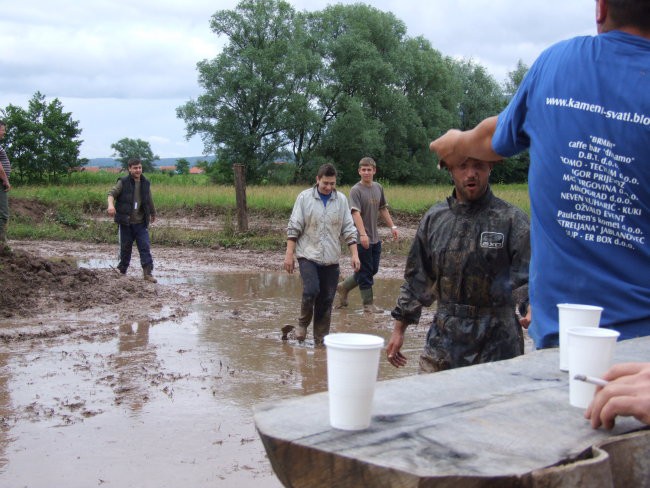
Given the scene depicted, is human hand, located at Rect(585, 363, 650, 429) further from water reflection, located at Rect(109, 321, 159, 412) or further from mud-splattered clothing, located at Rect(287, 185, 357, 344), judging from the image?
mud-splattered clothing, located at Rect(287, 185, 357, 344)

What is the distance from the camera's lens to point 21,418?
18.8 feet

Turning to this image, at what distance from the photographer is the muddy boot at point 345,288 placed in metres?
10.9

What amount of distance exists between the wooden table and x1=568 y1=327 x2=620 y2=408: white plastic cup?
11 cm

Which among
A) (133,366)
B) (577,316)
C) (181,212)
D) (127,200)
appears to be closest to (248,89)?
(181,212)

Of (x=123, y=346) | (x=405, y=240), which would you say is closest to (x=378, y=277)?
(x=405, y=240)

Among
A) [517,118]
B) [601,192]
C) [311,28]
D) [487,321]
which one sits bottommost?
[487,321]

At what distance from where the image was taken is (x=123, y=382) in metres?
6.76

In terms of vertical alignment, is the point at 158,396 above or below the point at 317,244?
below

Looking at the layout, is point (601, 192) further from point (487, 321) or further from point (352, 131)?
point (352, 131)

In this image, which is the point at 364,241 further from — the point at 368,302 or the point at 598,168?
the point at 598,168

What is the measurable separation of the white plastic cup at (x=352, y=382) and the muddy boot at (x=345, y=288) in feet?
29.2

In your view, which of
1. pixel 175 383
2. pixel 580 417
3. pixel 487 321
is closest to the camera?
pixel 580 417

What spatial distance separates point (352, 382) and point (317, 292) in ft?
21.7

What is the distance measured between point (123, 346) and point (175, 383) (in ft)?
5.40
